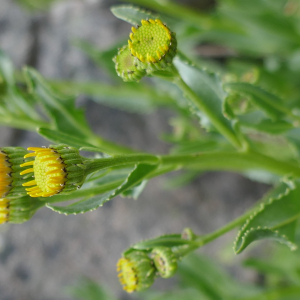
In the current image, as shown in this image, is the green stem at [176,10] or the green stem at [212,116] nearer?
the green stem at [212,116]

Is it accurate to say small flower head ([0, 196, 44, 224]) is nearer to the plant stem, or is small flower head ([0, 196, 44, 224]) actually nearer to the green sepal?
the green sepal

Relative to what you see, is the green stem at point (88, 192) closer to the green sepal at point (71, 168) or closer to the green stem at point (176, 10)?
the green sepal at point (71, 168)

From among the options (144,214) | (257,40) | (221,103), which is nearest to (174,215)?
(144,214)

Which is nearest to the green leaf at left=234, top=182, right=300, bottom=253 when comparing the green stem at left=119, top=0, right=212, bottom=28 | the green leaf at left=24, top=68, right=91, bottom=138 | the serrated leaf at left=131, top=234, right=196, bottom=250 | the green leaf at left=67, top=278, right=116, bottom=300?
the serrated leaf at left=131, top=234, right=196, bottom=250

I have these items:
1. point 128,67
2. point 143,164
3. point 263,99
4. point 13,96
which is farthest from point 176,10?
point 143,164

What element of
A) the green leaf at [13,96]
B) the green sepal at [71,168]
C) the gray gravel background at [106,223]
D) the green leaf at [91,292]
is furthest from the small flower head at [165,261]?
the gray gravel background at [106,223]

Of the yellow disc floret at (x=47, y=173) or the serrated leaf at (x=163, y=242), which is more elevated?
the yellow disc floret at (x=47, y=173)
